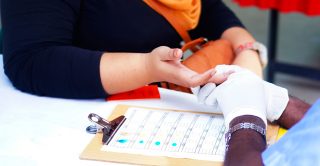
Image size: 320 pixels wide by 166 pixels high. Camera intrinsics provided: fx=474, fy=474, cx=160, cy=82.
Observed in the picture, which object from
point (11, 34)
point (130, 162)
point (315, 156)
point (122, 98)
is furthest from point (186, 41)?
point (315, 156)

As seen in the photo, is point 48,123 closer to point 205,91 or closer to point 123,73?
point 123,73

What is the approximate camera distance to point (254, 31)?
3.40 meters

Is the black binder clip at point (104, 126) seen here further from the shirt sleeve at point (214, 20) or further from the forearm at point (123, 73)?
the shirt sleeve at point (214, 20)

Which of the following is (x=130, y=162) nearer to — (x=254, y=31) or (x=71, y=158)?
(x=71, y=158)

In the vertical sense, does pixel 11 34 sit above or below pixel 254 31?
above

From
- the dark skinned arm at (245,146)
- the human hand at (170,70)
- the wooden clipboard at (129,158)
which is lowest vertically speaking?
the wooden clipboard at (129,158)

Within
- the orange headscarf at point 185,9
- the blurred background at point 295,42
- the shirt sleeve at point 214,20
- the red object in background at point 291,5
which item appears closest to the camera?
the orange headscarf at point 185,9

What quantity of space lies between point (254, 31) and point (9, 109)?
2720mm

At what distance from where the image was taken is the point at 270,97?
81 cm

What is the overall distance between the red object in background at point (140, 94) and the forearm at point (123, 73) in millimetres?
25

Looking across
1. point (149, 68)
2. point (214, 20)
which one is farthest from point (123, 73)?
point (214, 20)

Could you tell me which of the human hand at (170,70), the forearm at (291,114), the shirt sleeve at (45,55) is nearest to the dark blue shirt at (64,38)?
the shirt sleeve at (45,55)

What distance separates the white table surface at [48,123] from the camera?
2.40ft

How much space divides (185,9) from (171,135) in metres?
0.42
